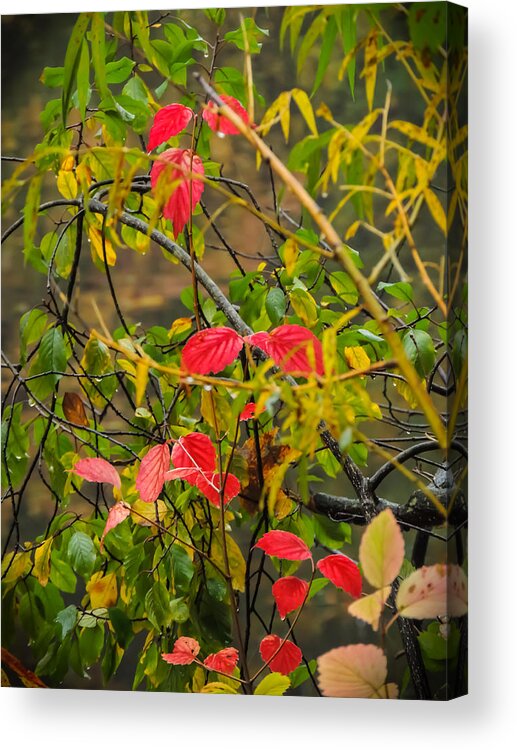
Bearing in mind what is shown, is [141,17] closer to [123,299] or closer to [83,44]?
[83,44]

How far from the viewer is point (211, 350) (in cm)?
223

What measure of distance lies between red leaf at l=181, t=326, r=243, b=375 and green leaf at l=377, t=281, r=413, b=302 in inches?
10.8

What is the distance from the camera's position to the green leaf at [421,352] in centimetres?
215

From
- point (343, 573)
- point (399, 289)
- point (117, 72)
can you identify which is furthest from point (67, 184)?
point (343, 573)

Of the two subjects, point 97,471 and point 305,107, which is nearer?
point 305,107

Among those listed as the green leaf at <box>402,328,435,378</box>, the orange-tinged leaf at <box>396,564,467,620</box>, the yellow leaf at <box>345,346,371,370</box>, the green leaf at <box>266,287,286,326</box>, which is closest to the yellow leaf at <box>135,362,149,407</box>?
the green leaf at <box>266,287,286,326</box>

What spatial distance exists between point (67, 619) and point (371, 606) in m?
0.58

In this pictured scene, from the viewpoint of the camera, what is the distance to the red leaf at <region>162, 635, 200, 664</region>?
2.26m

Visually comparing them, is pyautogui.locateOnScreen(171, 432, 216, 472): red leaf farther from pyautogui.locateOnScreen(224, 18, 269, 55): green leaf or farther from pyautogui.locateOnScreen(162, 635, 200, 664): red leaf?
pyautogui.locateOnScreen(224, 18, 269, 55): green leaf

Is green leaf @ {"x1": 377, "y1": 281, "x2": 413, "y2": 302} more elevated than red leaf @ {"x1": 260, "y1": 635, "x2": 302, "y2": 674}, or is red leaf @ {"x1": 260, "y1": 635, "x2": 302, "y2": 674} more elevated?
green leaf @ {"x1": 377, "y1": 281, "x2": 413, "y2": 302}

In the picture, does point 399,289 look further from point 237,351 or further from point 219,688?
point 219,688

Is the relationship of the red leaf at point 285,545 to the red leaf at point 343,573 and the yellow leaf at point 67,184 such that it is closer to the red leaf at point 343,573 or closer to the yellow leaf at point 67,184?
the red leaf at point 343,573

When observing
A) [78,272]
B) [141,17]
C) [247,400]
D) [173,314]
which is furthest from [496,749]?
[141,17]

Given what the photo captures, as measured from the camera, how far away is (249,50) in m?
2.23
